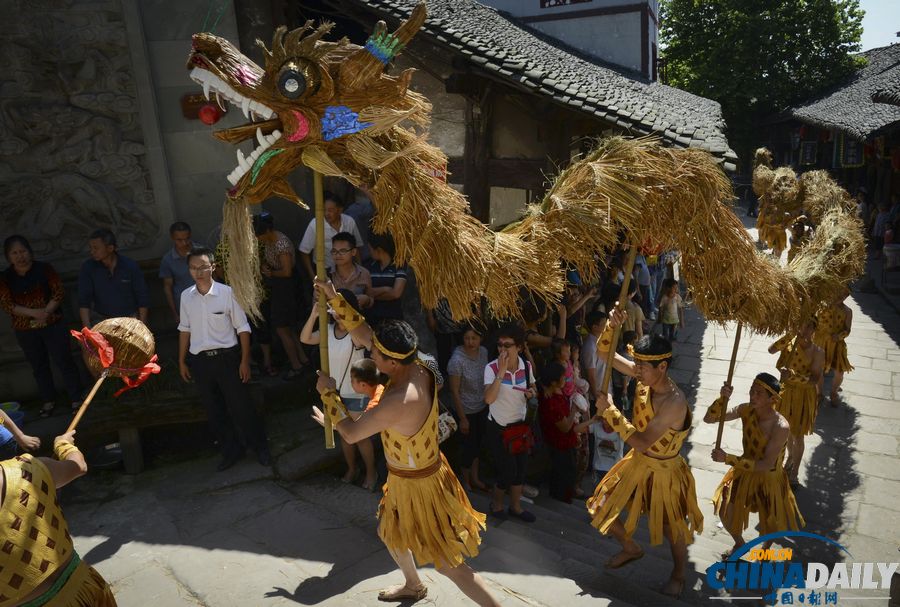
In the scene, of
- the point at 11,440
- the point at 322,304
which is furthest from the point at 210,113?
the point at 322,304

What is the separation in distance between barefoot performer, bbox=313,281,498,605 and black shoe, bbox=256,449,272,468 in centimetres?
210

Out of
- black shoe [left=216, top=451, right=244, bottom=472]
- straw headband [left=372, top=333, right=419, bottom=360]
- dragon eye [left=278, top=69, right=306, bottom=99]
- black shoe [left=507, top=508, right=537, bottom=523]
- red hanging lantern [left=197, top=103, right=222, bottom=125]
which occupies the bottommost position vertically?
black shoe [left=507, top=508, right=537, bottom=523]

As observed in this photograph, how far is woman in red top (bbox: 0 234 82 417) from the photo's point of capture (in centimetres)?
564

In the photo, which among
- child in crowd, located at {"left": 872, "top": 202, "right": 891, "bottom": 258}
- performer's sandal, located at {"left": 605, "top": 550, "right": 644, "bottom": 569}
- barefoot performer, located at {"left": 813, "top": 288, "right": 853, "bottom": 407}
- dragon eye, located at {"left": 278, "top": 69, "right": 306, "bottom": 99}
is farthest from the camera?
child in crowd, located at {"left": 872, "top": 202, "right": 891, "bottom": 258}

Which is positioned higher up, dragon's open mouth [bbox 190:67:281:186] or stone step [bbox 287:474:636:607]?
dragon's open mouth [bbox 190:67:281:186]

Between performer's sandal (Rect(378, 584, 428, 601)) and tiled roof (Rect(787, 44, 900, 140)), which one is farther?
tiled roof (Rect(787, 44, 900, 140))

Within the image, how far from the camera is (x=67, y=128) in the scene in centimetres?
636

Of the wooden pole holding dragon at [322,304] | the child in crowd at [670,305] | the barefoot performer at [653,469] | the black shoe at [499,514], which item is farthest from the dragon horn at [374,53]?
the child in crowd at [670,305]

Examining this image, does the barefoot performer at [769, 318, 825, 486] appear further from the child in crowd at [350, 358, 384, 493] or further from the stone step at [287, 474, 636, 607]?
the child in crowd at [350, 358, 384, 493]

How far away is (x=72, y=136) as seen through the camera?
6406 millimetres

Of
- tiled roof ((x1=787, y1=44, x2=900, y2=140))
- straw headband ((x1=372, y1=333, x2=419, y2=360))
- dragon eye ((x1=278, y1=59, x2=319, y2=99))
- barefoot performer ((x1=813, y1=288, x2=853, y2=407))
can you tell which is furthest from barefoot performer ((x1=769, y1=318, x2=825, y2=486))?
tiled roof ((x1=787, y1=44, x2=900, y2=140))

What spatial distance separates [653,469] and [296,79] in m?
3.14

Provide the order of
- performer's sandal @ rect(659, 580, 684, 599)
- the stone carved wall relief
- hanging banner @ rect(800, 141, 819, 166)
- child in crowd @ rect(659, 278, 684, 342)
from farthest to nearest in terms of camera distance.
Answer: hanging banner @ rect(800, 141, 819, 166) < child in crowd @ rect(659, 278, 684, 342) < the stone carved wall relief < performer's sandal @ rect(659, 580, 684, 599)

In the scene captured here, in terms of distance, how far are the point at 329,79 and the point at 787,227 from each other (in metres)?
8.34
